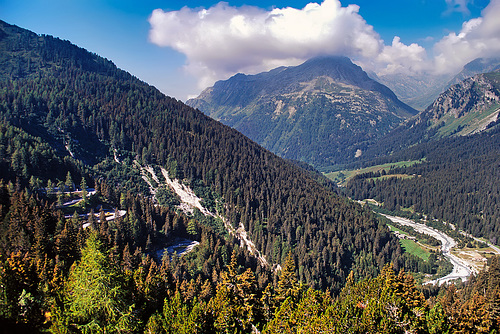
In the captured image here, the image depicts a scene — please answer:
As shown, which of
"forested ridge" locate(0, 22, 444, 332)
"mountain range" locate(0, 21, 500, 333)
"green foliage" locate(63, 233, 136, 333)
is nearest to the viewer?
"green foliage" locate(63, 233, 136, 333)

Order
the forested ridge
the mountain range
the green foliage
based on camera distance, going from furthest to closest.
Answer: the mountain range
the forested ridge
the green foliage

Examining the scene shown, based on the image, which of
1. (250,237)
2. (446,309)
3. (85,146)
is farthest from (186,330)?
(85,146)

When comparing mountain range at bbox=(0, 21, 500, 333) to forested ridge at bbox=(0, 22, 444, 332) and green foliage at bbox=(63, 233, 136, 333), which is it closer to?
green foliage at bbox=(63, 233, 136, 333)

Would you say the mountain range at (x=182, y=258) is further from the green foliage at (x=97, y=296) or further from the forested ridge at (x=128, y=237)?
the forested ridge at (x=128, y=237)

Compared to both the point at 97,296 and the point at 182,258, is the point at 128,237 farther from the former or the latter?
the point at 97,296

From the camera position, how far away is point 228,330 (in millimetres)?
44750

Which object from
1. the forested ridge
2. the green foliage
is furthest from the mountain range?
the forested ridge

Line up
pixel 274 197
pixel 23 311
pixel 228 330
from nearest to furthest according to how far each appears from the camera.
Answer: pixel 23 311
pixel 228 330
pixel 274 197

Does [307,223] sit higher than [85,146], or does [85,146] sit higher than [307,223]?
[85,146]

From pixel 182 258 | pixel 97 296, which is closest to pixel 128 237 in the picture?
pixel 182 258

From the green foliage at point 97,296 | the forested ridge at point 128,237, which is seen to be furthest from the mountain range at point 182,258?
the forested ridge at point 128,237

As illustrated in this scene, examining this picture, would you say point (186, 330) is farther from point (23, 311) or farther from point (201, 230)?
point (201, 230)

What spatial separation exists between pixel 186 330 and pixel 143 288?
16.1 m

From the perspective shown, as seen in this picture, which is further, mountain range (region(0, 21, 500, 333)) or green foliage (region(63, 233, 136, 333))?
mountain range (region(0, 21, 500, 333))
